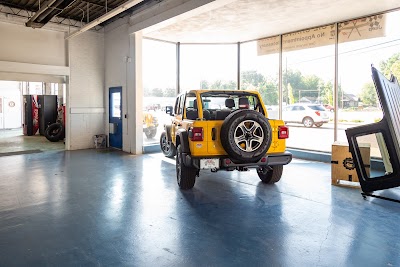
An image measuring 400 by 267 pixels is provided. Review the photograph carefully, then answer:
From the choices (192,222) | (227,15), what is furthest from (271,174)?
(227,15)

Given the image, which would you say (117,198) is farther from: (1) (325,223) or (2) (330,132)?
(2) (330,132)

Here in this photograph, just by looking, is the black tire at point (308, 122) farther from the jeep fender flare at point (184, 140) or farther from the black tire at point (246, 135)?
the jeep fender flare at point (184, 140)

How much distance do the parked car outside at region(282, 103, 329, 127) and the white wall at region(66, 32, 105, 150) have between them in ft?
19.7

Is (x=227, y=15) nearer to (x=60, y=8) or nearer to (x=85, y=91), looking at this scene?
(x=60, y=8)

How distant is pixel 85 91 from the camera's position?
10086 mm

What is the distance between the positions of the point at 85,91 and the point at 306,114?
22.3 ft

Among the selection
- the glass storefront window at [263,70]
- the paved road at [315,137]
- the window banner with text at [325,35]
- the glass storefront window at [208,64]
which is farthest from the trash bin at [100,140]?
the paved road at [315,137]

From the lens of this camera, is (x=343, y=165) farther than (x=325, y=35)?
No

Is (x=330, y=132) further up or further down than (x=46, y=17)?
further down

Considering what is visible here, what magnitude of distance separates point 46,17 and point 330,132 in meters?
7.87

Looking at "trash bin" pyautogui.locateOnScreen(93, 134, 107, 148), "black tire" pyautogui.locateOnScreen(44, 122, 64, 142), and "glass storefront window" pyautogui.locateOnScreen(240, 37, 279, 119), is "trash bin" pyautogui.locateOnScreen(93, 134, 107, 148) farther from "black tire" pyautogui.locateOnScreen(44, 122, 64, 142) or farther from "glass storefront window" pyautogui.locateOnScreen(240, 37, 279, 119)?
"glass storefront window" pyautogui.locateOnScreen(240, 37, 279, 119)

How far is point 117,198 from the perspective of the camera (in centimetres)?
472

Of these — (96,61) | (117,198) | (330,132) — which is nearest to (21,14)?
(96,61)

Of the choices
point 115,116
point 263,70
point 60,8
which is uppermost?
point 60,8
